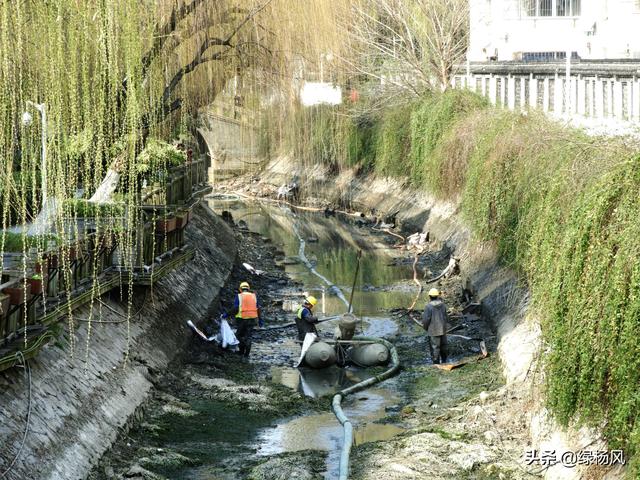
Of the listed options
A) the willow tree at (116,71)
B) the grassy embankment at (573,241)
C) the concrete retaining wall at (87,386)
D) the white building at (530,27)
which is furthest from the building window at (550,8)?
the concrete retaining wall at (87,386)

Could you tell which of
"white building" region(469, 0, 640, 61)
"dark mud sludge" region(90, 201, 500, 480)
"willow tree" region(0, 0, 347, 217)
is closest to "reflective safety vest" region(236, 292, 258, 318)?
"dark mud sludge" region(90, 201, 500, 480)

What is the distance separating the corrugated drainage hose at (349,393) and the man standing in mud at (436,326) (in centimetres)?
79

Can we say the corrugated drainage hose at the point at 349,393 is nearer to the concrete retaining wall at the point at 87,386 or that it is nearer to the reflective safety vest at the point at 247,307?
the reflective safety vest at the point at 247,307

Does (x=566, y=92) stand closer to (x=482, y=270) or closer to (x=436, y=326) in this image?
(x=482, y=270)

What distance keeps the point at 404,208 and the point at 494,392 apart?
25.7 meters

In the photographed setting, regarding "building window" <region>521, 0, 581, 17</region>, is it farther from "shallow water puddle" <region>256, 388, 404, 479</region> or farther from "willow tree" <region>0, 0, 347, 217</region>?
"shallow water puddle" <region>256, 388, 404, 479</region>

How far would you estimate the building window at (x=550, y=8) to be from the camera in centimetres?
5575

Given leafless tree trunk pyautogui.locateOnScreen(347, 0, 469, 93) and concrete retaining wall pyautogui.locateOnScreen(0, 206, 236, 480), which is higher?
leafless tree trunk pyautogui.locateOnScreen(347, 0, 469, 93)

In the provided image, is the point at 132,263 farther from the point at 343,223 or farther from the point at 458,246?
the point at 343,223

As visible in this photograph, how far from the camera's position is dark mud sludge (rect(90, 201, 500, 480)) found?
15.9 metres

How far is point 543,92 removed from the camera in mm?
36531

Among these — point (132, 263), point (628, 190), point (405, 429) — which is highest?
point (628, 190)

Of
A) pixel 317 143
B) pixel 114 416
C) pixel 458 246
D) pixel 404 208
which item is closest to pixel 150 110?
pixel 114 416

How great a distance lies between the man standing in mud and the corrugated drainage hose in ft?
2.60
